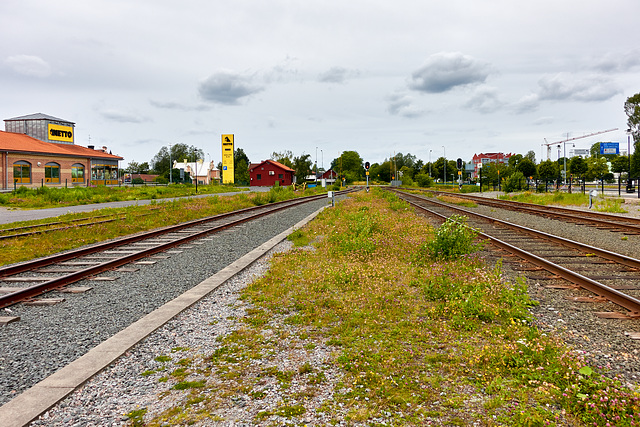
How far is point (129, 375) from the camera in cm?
390

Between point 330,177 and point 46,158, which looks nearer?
point 46,158

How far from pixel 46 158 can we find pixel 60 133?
13977mm

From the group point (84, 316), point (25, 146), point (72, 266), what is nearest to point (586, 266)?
point (84, 316)

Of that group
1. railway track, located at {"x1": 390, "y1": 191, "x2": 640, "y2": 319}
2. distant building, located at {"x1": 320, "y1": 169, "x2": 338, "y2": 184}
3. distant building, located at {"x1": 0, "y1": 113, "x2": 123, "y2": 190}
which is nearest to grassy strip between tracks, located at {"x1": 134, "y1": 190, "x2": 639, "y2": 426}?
railway track, located at {"x1": 390, "y1": 191, "x2": 640, "y2": 319}

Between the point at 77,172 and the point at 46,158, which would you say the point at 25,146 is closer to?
the point at 46,158

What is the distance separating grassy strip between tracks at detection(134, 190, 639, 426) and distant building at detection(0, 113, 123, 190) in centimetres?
4725

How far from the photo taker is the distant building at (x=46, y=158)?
1725 inches

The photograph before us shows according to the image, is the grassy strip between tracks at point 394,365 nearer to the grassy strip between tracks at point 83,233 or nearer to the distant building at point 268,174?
the grassy strip between tracks at point 83,233

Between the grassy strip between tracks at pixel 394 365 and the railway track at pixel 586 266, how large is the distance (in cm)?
133

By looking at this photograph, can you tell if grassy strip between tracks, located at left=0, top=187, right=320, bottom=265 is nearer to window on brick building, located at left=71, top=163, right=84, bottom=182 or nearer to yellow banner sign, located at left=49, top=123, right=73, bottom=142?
window on brick building, located at left=71, top=163, right=84, bottom=182

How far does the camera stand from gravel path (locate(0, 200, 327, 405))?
4.15m

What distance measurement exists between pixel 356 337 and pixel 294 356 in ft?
2.76

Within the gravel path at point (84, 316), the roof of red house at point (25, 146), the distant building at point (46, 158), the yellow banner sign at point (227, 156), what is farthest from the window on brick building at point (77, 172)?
the gravel path at point (84, 316)

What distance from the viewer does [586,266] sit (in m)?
8.45
